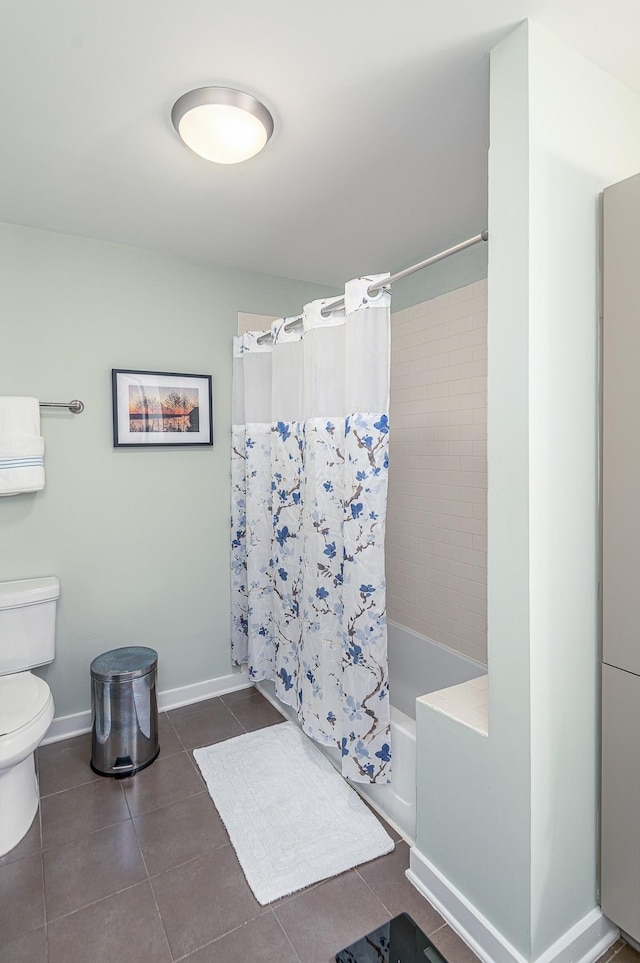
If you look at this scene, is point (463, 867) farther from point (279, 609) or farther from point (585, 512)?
point (279, 609)

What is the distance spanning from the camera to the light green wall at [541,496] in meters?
1.27

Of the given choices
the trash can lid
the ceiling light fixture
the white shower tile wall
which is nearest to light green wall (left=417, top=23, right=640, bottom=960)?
the ceiling light fixture

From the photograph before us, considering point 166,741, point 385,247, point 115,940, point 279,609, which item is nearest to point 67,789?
point 166,741

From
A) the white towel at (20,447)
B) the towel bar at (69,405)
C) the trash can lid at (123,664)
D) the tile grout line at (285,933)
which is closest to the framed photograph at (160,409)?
the towel bar at (69,405)

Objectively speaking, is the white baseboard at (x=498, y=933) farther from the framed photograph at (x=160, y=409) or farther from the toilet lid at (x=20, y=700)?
the framed photograph at (x=160, y=409)

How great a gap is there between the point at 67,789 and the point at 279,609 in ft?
3.74

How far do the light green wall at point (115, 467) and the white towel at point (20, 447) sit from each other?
0.56 ft

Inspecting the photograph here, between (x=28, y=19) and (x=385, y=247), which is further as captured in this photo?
(x=385, y=247)

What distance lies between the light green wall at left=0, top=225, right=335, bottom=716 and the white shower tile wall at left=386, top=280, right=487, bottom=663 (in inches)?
37.2

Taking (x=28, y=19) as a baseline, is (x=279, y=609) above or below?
below

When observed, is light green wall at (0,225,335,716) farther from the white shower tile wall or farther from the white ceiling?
the white shower tile wall

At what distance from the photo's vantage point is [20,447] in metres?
2.18

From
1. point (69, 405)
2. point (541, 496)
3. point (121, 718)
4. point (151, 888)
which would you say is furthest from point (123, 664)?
point (541, 496)

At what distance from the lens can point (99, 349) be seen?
250 cm
